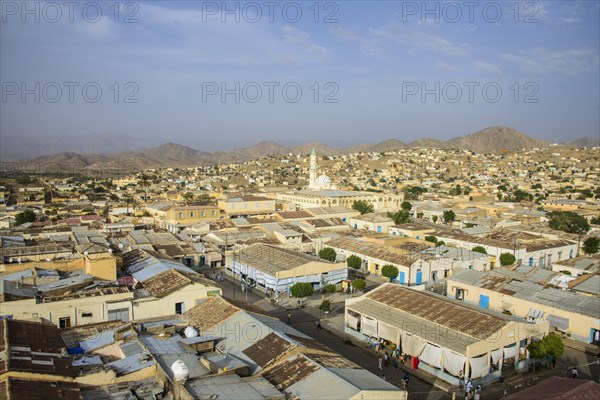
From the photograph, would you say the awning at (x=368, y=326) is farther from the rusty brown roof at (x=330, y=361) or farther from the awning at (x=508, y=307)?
the awning at (x=508, y=307)

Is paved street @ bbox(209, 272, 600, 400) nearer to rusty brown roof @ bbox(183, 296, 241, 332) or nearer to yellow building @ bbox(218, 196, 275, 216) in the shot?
rusty brown roof @ bbox(183, 296, 241, 332)

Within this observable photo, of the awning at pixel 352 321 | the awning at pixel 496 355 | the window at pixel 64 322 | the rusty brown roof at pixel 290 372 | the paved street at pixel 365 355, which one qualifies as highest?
the rusty brown roof at pixel 290 372

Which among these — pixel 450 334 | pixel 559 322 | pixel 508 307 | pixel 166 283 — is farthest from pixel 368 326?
pixel 166 283

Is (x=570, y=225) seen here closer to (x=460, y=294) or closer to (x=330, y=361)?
(x=460, y=294)

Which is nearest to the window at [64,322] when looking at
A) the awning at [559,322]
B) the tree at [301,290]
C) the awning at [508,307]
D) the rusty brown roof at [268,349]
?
the rusty brown roof at [268,349]

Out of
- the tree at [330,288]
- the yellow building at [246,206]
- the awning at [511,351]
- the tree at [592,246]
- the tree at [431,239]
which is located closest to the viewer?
the awning at [511,351]

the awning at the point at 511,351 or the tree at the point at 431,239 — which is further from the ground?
the tree at the point at 431,239
